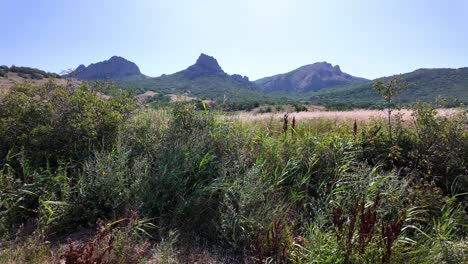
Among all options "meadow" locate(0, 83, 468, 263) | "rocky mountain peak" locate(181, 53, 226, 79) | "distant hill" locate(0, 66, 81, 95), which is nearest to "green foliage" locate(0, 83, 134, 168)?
"meadow" locate(0, 83, 468, 263)

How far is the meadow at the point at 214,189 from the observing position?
7.84 ft

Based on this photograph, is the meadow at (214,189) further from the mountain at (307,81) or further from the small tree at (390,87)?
the mountain at (307,81)

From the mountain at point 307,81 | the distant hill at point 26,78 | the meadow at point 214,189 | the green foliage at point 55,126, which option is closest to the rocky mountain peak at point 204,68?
the mountain at point 307,81

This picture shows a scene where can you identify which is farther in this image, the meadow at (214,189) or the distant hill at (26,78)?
the distant hill at (26,78)

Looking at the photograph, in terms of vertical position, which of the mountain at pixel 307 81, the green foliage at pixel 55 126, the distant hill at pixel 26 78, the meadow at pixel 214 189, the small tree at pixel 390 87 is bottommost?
the meadow at pixel 214 189

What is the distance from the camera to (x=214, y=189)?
310 centimetres

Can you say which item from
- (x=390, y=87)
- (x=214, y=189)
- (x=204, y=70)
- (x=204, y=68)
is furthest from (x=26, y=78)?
(x=204, y=68)

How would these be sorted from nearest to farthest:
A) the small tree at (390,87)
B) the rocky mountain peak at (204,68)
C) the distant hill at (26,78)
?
1. the small tree at (390,87)
2. the distant hill at (26,78)
3. the rocky mountain peak at (204,68)

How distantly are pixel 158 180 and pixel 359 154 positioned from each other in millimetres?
2957

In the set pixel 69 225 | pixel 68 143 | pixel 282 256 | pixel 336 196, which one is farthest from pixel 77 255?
pixel 336 196

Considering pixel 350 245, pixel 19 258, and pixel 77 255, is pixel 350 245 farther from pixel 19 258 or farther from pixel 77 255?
pixel 19 258

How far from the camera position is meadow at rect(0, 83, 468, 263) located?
2391 millimetres

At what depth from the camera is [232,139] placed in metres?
3.98

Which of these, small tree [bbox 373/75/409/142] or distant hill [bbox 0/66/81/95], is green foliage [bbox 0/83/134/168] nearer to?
distant hill [bbox 0/66/81/95]
